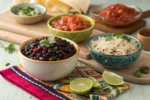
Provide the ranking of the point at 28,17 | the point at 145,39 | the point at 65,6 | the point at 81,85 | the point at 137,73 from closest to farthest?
the point at 81,85
the point at 137,73
the point at 145,39
the point at 28,17
the point at 65,6

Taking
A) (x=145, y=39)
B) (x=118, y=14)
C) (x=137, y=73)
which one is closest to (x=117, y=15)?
(x=118, y=14)

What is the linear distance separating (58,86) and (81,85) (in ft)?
0.41

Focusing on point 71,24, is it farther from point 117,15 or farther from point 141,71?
point 141,71

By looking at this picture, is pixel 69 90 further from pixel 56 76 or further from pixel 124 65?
pixel 124 65

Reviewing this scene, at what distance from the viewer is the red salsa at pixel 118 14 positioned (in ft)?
8.95

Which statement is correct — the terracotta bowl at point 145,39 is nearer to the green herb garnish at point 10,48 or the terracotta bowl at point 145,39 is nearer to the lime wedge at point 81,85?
the lime wedge at point 81,85

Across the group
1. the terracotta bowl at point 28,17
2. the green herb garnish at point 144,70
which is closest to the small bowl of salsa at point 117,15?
the terracotta bowl at point 28,17

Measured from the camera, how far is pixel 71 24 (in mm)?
2520

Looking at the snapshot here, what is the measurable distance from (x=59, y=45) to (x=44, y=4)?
1.01 m

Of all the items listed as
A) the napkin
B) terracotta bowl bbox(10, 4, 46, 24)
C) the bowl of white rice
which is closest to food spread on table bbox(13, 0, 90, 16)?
terracotta bowl bbox(10, 4, 46, 24)

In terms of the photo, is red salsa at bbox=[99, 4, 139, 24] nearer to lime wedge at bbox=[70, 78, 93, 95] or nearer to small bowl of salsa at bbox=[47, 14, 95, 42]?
small bowl of salsa at bbox=[47, 14, 95, 42]

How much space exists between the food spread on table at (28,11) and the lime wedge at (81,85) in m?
0.91

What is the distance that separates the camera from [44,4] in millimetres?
3055

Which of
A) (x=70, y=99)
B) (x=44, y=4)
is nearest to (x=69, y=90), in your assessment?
(x=70, y=99)
